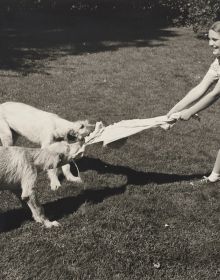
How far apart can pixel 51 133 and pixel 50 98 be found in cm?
536

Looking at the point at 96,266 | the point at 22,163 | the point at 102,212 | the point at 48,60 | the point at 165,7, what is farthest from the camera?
the point at 165,7

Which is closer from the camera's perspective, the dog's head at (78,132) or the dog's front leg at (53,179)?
the dog's head at (78,132)

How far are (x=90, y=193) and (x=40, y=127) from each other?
141 centimetres

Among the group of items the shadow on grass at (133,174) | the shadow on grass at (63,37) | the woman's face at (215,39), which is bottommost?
the shadow on grass at (63,37)

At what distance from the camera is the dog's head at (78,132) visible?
7223 millimetres

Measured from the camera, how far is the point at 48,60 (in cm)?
1739

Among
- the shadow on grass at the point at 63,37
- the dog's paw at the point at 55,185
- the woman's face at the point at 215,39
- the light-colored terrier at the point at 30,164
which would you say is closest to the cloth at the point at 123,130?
the light-colored terrier at the point at 30,164

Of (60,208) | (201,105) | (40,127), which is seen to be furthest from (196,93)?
(60,208)

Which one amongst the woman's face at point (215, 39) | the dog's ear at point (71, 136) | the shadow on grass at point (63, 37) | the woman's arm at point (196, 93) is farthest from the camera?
the shadow on grass at point (63, 37)

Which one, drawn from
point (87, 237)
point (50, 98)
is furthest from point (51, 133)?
point (50, 98)

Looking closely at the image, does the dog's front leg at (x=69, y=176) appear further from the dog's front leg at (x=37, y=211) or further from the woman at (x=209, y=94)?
the woman at (x=209, y=94)

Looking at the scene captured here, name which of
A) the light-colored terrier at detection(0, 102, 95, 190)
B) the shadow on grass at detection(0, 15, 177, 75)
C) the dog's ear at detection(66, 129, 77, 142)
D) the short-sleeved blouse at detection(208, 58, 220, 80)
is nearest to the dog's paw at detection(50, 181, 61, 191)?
the light-colored terrier at detection(0, 102, 95, 190)

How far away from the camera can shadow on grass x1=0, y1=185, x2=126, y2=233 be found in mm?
6613

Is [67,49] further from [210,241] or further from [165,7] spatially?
[210,241]
